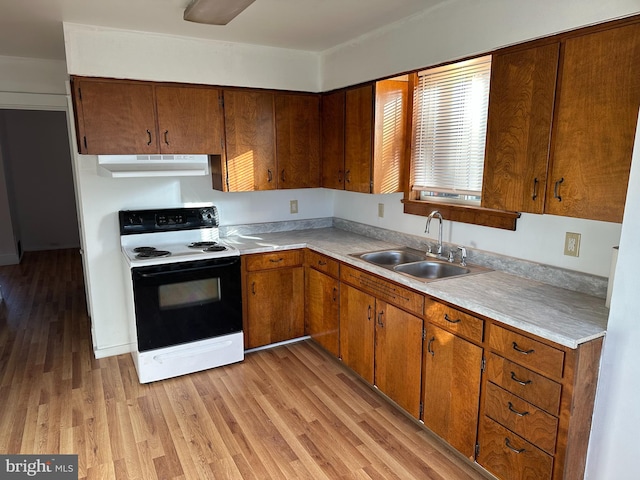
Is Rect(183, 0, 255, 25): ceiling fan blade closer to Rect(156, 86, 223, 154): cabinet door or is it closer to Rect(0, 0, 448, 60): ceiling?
Rect(0, 0, 448, 60): ceiling

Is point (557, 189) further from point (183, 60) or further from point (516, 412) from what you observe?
point (183, 60)

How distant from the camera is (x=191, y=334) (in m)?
3.13

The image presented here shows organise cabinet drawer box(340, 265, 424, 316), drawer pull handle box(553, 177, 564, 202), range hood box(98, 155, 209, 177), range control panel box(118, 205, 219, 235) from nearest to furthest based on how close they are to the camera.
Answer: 1. drawer pull handle box(553, 177, 564, 202)
2. cabinet drawer box(340, 265, 424, 316)
3. range hood box(98, 155, 209, 177)
4. range control panel box(118, 205, 219, 235)

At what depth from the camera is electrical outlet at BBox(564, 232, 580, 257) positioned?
2193 millimetres

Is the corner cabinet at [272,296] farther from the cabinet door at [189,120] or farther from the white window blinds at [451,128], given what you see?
the white window blinds at [451,128]

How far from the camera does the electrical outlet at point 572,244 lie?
2.19m

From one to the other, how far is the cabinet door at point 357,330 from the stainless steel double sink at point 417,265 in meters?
0.26

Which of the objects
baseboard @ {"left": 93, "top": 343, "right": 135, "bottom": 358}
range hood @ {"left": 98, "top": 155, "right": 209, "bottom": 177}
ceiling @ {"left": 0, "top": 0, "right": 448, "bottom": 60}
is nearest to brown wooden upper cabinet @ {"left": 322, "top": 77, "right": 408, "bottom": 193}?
ceiling @ {"left": 0, "top": 0, "right": 448, "bottom": 60}

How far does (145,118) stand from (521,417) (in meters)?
2.90

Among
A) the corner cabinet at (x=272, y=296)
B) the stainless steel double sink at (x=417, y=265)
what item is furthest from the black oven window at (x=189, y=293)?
the stainless steel double sink at (x=417, y=265)

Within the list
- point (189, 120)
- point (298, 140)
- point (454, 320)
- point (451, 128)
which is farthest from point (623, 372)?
point (189, 120)

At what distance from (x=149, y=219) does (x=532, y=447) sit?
2.87 meters

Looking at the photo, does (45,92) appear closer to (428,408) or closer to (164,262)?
(164,262)

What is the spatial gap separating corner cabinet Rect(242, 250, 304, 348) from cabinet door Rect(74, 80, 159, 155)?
1.13 metres
